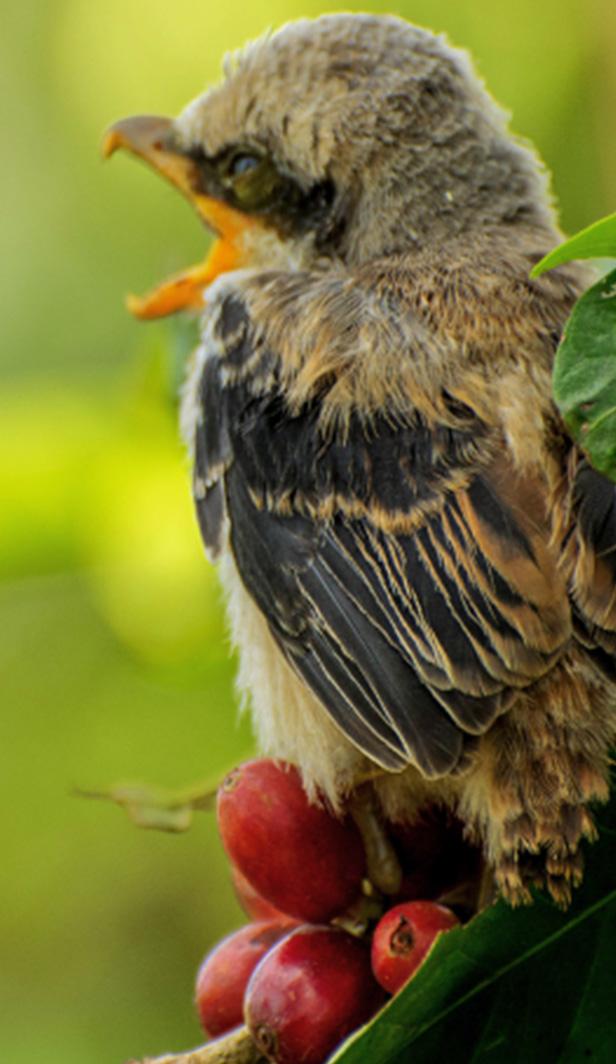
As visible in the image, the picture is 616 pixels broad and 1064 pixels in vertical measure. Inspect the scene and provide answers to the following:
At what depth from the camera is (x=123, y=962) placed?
5902mm

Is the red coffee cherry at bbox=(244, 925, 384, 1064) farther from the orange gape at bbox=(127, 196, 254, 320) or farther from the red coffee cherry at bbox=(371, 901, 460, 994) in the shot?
the orange gape at bbox=(127, 196, 254, 320)

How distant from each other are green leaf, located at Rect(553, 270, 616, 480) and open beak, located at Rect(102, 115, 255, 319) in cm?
155

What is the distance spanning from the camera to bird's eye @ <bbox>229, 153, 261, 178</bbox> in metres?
3.22

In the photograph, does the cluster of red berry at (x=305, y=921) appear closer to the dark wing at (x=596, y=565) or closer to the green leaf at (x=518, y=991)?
the green leaf at (x=518, y=991)

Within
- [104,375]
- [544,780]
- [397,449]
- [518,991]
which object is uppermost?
[397,449]

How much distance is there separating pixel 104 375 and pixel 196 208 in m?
1.49

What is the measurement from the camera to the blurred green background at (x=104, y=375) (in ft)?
15.4

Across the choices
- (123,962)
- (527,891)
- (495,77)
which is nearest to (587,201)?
(495,77)

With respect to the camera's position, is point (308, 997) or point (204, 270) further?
point (204, 270)

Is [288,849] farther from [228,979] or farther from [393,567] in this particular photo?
[393,567]

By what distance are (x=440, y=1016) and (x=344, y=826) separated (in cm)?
42

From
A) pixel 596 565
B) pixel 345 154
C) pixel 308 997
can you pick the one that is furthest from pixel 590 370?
pixel 345 154

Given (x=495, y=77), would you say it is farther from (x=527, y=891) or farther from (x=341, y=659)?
(x=527, y=891)

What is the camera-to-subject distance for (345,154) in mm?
3064
